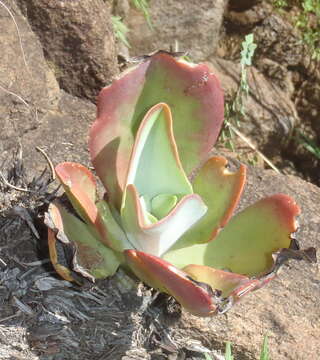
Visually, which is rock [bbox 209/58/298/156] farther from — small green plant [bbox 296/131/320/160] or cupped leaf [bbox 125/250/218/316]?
cupped leaf [bbox 125/250/218/316]

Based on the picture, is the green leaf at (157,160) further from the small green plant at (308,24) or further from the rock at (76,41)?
the small green plant at (308,24)

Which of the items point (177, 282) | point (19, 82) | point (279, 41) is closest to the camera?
point (177, 282)

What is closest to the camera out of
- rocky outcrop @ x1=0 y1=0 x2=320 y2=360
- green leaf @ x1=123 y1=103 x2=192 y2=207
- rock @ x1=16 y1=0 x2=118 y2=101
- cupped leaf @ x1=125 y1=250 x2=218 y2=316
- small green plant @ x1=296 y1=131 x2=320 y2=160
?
cupped leaf @ x1=125 y1=250 x2=218 y2=316

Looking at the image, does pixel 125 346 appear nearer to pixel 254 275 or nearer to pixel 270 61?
pixel 254 275

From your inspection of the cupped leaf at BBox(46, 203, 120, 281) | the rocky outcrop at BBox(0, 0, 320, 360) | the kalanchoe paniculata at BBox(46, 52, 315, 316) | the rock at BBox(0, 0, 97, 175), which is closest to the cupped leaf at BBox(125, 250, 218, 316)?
the kalanchoe paniculata at BBox(46, 52, 315, 316)

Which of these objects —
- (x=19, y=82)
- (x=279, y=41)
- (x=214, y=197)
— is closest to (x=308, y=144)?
(x=279, y=41)

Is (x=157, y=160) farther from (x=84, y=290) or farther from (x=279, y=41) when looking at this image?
(x=279, y=41)

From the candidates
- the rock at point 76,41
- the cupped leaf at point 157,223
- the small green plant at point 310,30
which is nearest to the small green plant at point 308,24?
the small green plant at point 310,30
